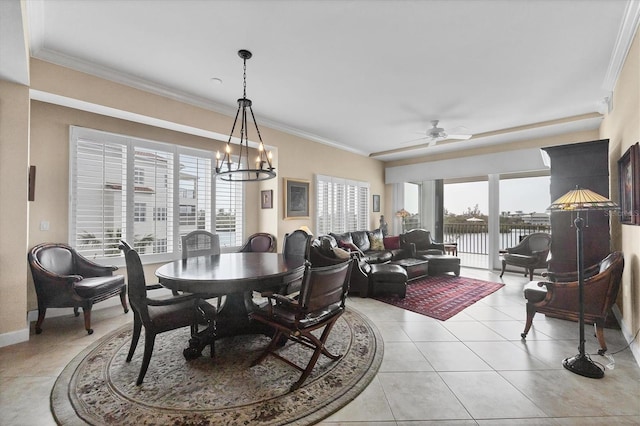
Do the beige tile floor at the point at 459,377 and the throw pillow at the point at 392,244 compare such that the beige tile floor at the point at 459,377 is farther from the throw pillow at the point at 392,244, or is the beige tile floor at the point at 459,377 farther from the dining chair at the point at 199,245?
the throw pillow at the point at 392,244

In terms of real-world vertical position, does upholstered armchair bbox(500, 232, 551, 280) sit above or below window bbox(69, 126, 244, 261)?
below

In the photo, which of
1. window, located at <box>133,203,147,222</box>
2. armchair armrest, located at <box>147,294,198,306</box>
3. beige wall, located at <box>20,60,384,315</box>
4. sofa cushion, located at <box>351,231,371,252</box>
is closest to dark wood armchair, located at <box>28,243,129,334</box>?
beige wall, located at <box>20,60,384,315</box>

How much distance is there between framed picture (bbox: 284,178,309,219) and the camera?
17.3 feet

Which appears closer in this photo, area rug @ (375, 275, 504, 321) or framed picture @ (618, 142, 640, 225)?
framed picture @ (618, 142, 640, 225)

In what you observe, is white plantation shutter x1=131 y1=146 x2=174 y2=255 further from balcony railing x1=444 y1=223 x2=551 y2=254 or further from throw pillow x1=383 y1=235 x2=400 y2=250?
balcony railing x1=444 y1=223 x2=551 y2=254

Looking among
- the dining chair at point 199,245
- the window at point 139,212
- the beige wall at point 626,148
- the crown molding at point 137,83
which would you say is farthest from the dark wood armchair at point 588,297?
the window at point 139,212

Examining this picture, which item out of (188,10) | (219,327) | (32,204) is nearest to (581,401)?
(219,327)

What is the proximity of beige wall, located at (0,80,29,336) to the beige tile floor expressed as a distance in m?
0.39

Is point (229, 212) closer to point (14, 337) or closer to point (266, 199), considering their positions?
point (266, 199)

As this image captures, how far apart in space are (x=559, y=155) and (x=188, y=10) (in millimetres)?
4534

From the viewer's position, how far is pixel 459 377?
221cm

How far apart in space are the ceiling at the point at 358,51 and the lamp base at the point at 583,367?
286cm

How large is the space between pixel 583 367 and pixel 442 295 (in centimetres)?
216

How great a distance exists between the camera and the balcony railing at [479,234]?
6227 millimetres
